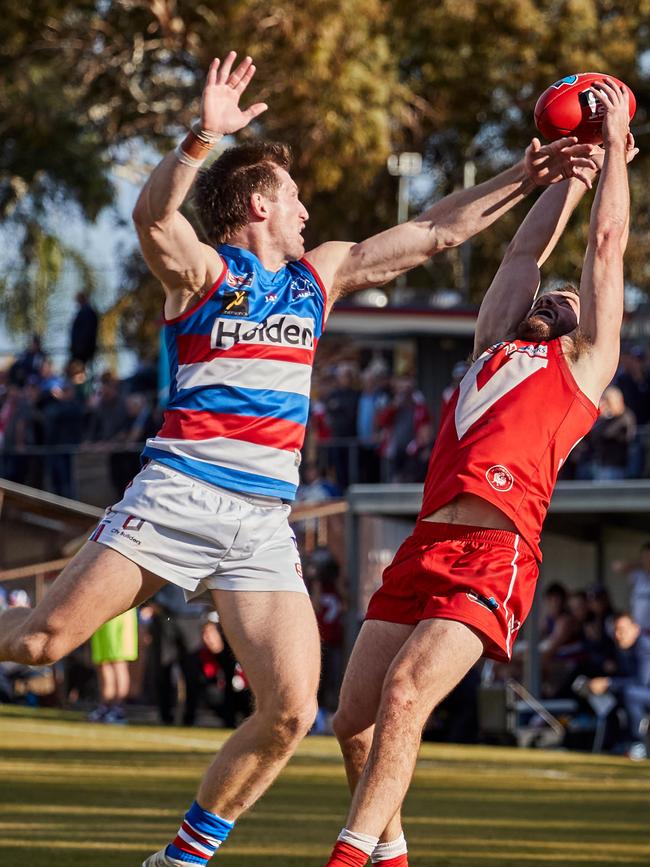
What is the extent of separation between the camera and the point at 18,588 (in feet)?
78.4

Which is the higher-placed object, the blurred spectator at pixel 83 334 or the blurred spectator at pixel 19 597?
the blurred spectator at pixel 83 334

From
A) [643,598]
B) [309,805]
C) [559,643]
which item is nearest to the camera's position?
[309,805]

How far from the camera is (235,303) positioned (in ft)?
20.7

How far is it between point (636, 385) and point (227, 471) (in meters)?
14.1

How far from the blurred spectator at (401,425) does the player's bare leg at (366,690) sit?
1435 centimetres

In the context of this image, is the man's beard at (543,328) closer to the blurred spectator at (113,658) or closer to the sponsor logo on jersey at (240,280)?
the sponsor logo on jersey at (240,280)

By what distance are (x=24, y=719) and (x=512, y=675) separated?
240 inches

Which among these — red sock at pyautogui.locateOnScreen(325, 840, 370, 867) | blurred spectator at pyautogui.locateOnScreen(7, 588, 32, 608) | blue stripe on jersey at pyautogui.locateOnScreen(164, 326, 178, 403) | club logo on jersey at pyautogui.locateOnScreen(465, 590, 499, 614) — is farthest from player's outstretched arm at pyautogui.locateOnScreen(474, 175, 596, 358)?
blurred spectator at pyautogui.locateOnScreen(7, 588, 32, 608)

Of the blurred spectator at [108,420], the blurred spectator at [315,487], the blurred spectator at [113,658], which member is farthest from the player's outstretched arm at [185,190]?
the blurred spectator at [108,420]

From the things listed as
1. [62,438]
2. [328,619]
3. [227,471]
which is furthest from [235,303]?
[62,438]

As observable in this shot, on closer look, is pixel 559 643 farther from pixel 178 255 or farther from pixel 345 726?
pixel 178 255

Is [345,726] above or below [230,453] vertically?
below

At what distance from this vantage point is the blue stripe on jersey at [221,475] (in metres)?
6.29

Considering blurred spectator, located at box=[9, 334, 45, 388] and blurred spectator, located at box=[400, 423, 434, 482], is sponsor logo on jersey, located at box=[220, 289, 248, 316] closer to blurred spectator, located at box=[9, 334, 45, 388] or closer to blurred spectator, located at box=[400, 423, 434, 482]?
blurred spectator, located at box=[400, 423, 434, 482]
